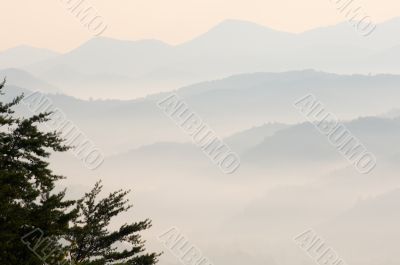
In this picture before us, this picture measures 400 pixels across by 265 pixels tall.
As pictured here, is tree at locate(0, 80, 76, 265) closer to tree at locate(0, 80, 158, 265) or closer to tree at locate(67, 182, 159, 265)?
tree at locate(0, 80, 158, 265)

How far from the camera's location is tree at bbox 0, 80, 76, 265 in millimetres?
13992

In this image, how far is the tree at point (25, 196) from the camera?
13992 millimetres

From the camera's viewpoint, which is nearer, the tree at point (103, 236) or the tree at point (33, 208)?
the tree at point (33, 208)

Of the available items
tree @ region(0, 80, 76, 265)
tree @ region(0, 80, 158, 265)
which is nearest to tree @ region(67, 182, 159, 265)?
tree @ region(0, 80, 158, 265)

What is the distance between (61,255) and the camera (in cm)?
1593

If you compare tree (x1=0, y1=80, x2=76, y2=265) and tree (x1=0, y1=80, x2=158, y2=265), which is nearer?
tree (x1=0, y1=80, x2=76, y2=265)

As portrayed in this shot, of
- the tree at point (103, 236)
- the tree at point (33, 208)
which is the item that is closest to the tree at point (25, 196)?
the tree at point (33, 208)

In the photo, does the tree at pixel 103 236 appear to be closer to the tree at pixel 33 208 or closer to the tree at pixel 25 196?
the tree at pixel 33 208

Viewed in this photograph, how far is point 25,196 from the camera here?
624 inches

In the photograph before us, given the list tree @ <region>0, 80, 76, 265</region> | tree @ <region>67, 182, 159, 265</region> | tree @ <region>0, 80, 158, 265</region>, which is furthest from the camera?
tree @ <region>67, 182, 159, 265</region>

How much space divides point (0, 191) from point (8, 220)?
32.9 inches

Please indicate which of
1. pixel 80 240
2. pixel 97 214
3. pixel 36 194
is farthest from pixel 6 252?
pixel 97 214

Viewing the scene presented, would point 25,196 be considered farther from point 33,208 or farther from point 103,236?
point 103,236

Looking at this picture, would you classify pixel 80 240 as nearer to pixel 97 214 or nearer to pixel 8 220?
pixel 97 214
